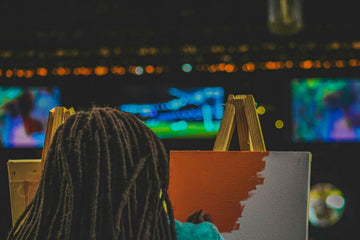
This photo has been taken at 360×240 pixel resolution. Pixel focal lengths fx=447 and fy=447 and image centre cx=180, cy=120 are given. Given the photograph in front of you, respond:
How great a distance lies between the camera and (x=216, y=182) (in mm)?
1678

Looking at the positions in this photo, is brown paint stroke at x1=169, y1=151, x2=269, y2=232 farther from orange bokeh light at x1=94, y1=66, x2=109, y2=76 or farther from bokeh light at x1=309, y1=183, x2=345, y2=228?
orange bokeh light at x1=94, y1=66, x2=109, y2=76

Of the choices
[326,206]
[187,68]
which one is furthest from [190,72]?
[326,206]

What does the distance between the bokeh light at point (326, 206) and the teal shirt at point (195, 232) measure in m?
3.24

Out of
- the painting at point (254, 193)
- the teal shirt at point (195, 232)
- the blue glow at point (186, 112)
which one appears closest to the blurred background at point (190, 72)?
the blue glow at point (186, 112)

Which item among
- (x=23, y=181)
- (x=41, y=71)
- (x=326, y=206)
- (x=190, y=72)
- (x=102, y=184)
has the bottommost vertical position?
(x=326, y=206)

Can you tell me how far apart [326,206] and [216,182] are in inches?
107

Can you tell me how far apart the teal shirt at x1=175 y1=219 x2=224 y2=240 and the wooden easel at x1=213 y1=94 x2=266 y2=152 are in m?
0.73

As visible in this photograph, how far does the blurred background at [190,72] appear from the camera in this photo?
4.23m

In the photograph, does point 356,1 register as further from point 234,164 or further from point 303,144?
point 234,164

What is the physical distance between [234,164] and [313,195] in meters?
2.70

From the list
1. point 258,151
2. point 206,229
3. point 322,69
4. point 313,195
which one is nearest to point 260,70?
point 322,69

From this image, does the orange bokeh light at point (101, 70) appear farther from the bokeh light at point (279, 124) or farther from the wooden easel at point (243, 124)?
the wooden easel at point (243, 124)

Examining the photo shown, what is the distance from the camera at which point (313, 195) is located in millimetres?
4102

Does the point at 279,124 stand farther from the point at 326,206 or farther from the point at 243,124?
the point at 243,124
